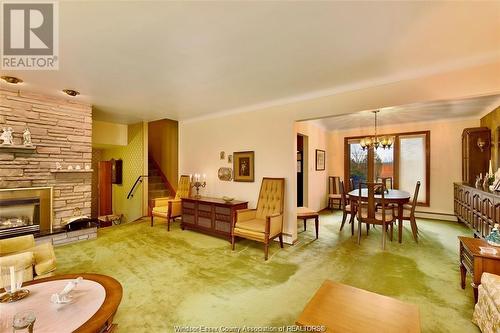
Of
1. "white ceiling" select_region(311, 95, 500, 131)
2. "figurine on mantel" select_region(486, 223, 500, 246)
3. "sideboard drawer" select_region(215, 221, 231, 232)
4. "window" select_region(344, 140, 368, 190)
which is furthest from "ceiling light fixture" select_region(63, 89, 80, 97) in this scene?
"window" select_region(344, 140, 368, 190)

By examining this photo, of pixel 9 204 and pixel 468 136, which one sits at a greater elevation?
pixel 468 136

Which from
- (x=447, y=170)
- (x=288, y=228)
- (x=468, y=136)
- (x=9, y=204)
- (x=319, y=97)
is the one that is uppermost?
(x=319, y=97)

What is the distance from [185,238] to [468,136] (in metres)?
6.44

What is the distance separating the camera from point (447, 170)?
583 centimetres

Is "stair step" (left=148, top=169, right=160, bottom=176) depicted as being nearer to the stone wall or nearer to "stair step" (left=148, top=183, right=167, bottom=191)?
"stair step" (left=148, top=183, right=167, bottom=191)

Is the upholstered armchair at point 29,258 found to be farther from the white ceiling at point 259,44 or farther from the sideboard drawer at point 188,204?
the sideboard drawer at point 188,204

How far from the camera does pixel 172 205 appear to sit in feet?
16.9

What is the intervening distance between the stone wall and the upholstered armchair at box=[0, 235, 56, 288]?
1.62m

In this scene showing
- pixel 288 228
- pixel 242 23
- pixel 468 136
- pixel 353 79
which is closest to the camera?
pixel 242 23

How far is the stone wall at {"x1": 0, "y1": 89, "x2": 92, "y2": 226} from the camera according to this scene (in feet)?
12.0

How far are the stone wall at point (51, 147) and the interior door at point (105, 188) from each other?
10.2ft

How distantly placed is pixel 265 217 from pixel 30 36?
12.3ft

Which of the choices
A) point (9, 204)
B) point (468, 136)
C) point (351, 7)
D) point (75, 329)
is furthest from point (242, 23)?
point (468, 136)

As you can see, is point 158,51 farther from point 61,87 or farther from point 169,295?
point 169,295
